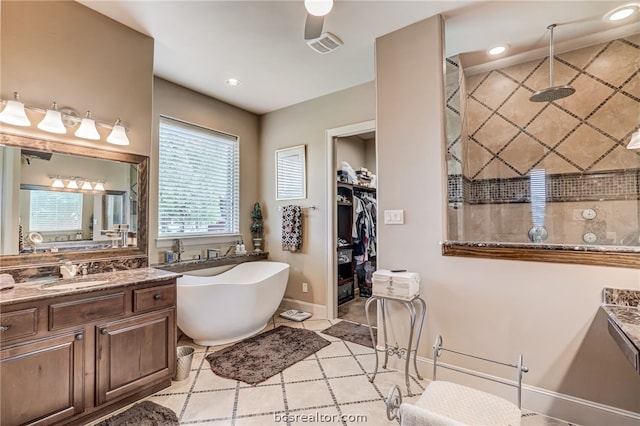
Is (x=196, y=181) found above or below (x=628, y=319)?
above

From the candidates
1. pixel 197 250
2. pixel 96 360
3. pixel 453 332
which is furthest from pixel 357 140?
pixel 96 360

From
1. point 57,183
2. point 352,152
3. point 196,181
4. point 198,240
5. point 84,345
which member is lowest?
point 84,345

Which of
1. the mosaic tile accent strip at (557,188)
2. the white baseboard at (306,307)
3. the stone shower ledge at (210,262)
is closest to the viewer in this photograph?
the mosaic tile accent strip at (557,188)

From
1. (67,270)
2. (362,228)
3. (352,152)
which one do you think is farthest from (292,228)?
(67,270)

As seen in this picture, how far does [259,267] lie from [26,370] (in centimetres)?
257

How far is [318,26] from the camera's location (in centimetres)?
193

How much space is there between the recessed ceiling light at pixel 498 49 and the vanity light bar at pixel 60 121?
3.41 m

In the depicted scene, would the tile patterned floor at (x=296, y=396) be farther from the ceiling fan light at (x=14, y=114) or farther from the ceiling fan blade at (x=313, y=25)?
the ceiling fan blade at (x=313, y=25)

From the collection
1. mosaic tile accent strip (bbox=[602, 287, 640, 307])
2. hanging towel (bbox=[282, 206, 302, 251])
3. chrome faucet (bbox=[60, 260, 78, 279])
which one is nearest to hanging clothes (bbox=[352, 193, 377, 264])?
hanging towel (bbox=[282, 206, 302, 251])

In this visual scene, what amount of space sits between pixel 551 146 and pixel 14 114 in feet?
14.4

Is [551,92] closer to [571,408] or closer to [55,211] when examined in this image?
[571,408]

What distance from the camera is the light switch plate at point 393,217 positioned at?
8.36 feet

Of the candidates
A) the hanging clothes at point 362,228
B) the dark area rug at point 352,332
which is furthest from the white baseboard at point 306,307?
the hanging clothes at point 362,228

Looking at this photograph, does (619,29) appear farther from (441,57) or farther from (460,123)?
(441,57)
